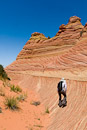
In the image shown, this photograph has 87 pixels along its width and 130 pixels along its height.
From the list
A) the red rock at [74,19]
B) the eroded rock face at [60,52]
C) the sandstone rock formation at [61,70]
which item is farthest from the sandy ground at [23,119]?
the red rock at [74,19]

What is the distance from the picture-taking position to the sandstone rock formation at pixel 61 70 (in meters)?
7.22

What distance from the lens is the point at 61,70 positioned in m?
16.1

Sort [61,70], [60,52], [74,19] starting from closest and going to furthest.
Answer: [61,70] → [60,52] → [74,19]

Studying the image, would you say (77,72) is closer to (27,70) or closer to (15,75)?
(27,70)

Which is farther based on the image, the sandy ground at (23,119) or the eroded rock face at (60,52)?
the eroded rock face at (60,52)

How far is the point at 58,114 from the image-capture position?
25.8 feet

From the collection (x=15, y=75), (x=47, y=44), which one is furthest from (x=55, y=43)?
(x=15, y=75)

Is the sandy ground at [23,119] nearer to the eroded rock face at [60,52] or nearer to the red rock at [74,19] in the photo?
the eroded rock face at [60,52]

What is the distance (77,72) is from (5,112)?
8.20m

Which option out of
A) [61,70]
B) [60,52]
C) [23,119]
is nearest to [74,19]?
[60,52]

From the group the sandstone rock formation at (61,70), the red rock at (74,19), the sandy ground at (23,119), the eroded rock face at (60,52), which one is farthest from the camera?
the red rock at (74,19)

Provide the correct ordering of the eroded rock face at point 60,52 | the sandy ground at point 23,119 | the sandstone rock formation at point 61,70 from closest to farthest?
the sandy ground at point 23,119 → the sandstone rock formation at point 61,70 → the eroded rock face at point 60,52

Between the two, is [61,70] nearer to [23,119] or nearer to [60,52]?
[60,52]

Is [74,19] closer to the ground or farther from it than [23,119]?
farther from it
